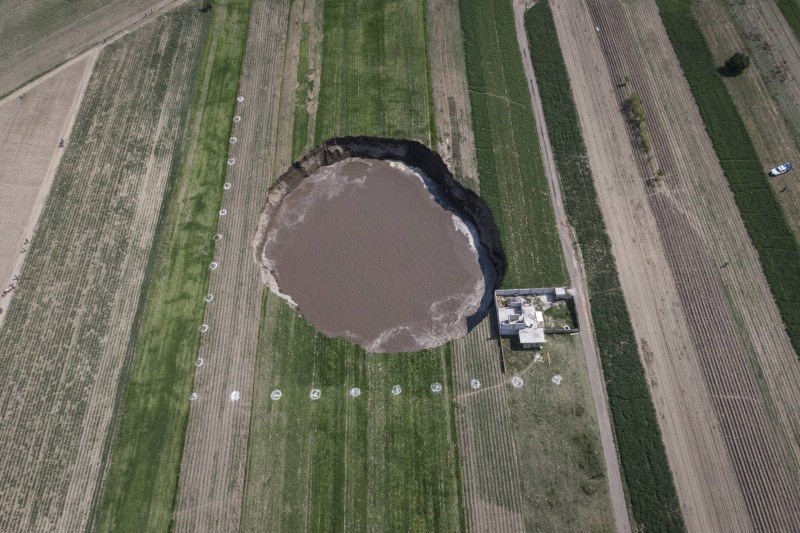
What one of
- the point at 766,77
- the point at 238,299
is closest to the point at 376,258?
the point at 238,299

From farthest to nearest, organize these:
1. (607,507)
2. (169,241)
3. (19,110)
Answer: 1. (19,110)
2. (169,241)
3. (607,507)

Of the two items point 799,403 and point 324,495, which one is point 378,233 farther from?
point 799,403

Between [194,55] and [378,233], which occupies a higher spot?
[194,55]

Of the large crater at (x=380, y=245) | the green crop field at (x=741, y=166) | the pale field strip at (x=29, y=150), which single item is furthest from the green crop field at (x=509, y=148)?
the pale field strip at (x=29, y=150)

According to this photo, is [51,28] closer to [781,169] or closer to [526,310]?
[526,310]

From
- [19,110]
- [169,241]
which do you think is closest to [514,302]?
[169,241]

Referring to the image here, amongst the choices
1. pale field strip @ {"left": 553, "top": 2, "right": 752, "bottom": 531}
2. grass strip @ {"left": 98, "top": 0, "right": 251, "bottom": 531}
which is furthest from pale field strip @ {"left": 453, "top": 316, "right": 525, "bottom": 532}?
grass strip @ {"left": 98, "top": 0, "right": 251, "bottom": 531}
